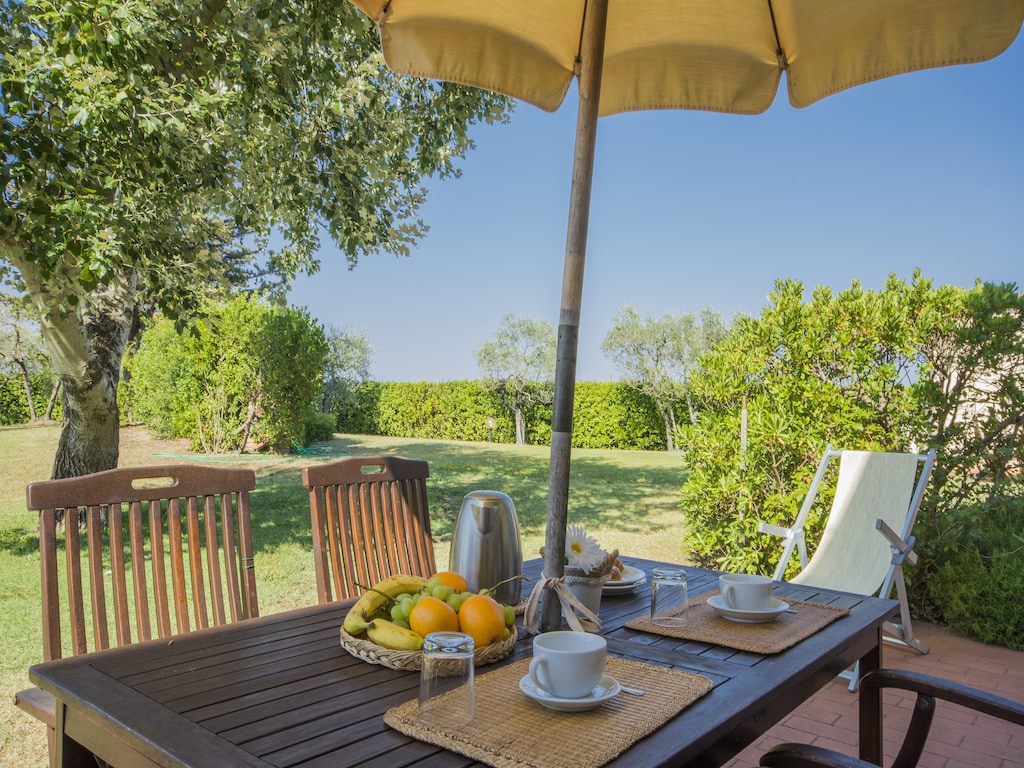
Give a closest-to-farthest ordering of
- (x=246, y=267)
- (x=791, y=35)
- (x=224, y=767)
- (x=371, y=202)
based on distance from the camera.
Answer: (x=224, y=767) < (x=791, y=35) < (x=371, y=202) < (x=246, y=267)

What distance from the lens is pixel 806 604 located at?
175 cm

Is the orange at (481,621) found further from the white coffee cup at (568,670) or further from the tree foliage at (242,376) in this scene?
the tree foliage at (242,376)

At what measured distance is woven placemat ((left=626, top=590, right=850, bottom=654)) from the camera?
1.42 meters

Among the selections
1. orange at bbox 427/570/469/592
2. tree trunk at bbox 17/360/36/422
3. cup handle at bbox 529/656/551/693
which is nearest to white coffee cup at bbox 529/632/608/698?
cup handle at bbox 529/656/551/693

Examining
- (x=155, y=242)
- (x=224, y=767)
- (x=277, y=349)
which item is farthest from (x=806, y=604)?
(x=277, y=349)

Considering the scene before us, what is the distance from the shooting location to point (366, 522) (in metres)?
2.17

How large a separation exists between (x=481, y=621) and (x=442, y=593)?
0.10m

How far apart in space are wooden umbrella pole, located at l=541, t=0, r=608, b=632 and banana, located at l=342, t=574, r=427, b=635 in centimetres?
27

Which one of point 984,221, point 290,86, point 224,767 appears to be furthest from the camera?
point 984,221

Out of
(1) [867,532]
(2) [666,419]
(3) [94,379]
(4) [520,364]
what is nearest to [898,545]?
(1) [867,532]

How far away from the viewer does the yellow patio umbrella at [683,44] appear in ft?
5.90

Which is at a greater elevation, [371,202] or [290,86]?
[290,86]

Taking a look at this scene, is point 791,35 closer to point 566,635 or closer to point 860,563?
point 566,635

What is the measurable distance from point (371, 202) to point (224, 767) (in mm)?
5420
